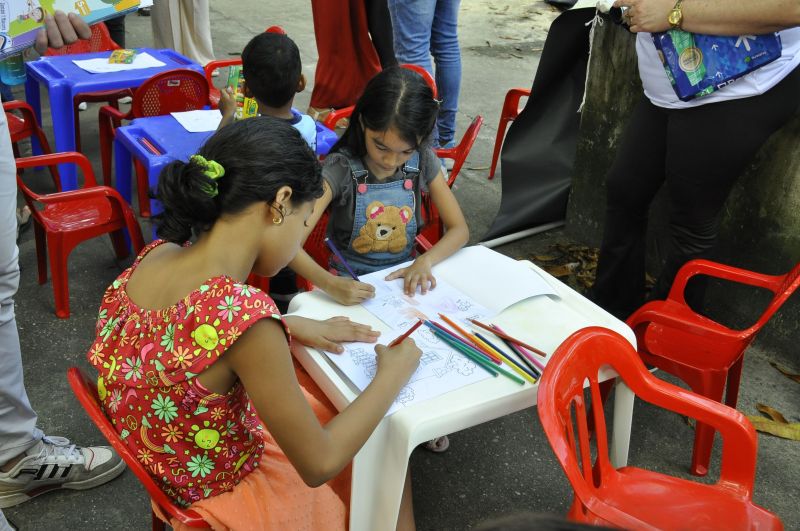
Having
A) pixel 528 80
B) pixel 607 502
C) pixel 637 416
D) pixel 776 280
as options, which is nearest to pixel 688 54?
pixel 776 280

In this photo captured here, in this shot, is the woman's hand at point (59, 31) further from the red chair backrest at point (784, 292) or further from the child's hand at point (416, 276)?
the red chair backrest at point (784, 292)

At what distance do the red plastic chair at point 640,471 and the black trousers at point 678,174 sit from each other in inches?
39.6

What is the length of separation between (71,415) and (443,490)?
1.26 meters

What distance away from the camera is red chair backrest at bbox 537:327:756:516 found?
1.42 m

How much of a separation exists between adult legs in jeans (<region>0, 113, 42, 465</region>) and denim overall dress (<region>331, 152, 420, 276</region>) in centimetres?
90

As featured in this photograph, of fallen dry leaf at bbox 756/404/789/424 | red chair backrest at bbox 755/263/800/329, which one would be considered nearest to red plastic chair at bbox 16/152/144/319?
red chair backrest at bbox 755/263/800/329

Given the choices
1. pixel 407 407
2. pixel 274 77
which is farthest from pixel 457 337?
pixel 274 77

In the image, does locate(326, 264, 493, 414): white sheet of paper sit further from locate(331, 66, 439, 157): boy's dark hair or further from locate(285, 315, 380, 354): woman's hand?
locate(331, 66, 439, 157): boy's dark hair

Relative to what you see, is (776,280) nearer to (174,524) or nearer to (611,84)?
(611,84)

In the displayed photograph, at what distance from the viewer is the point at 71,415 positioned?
246cm

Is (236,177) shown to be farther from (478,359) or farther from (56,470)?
(56,470)

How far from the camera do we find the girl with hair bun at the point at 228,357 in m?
1.28

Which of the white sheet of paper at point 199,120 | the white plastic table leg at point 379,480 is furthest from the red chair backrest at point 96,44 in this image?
the white plastic table leg at point 379,480

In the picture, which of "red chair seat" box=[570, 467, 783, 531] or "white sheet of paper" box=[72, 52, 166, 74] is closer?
"red chair seat" box=[570, 467, 783, 531]
